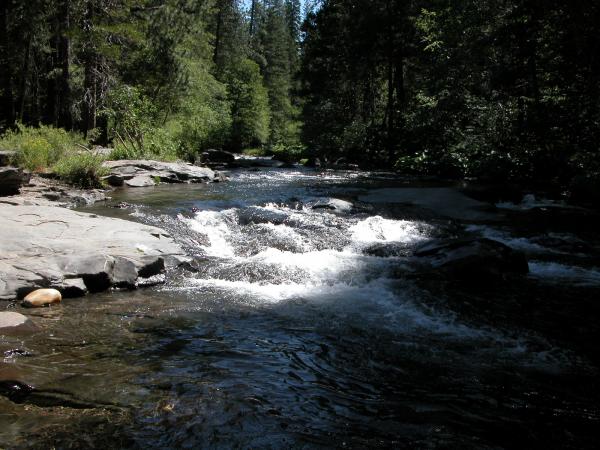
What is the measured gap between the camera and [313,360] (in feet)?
16.1

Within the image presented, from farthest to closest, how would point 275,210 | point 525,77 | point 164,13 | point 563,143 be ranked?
1. point 164,13
2. point 525,77
3. point 563,143
4. point 275,210

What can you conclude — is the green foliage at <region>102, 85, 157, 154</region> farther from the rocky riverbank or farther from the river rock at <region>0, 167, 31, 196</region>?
the rocky riverbank

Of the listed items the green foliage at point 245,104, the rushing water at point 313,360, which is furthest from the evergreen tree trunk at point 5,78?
the rushing water at point 313,360

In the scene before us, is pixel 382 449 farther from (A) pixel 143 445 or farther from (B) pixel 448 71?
(B) pixel 448 71

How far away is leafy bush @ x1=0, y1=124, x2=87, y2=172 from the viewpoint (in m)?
13.9

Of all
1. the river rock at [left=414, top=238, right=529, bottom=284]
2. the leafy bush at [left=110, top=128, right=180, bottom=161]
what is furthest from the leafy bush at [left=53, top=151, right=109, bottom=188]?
the river rock at [left=414, top=238, right=529, bottom=284]

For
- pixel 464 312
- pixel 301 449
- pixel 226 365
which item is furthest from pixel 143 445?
pixel 464 312

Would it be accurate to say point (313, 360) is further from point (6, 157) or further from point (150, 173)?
point (150, 173)

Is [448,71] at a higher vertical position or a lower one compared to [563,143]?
higher

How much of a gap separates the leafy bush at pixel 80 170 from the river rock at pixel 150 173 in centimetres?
68

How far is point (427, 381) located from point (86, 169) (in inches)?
491

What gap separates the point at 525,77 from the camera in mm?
17078

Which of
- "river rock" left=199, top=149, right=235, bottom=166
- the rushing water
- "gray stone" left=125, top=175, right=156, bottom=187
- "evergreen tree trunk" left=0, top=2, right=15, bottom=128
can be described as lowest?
the rushing water

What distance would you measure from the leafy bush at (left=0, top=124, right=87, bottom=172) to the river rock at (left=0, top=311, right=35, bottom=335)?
9.96 m
